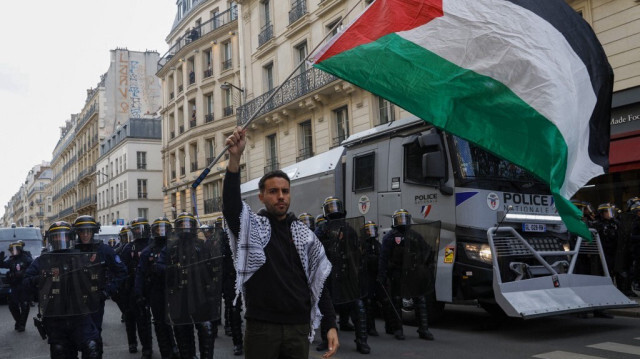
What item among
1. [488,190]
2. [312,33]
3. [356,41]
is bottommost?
[488,190]

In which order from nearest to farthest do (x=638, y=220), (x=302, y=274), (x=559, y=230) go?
(x=302, y=274), (x=559, y=230), (x=638, y=220)

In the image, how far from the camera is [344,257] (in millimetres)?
8281

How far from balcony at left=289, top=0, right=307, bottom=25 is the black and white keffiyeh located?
904 inches

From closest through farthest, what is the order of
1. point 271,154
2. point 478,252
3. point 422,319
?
point 478,252, point 422,319, point 271,154

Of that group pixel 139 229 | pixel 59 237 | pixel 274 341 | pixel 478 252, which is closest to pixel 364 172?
pixel 478 252

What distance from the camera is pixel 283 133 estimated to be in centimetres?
2714

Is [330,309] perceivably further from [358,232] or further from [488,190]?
[488,190]

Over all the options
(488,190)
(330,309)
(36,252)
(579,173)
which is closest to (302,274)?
(330,309)

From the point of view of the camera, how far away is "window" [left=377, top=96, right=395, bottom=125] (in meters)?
20.9

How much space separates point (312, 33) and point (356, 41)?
19427mm

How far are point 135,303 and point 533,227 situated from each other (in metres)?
5.60

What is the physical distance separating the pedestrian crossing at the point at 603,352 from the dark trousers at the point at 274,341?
430 centimetres

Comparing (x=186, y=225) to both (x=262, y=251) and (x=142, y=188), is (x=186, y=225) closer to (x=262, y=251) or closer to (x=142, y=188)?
(x=262, y=251)

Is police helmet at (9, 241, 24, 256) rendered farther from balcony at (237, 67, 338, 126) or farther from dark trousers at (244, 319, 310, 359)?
balcony at (237, 67, 338, 126)
